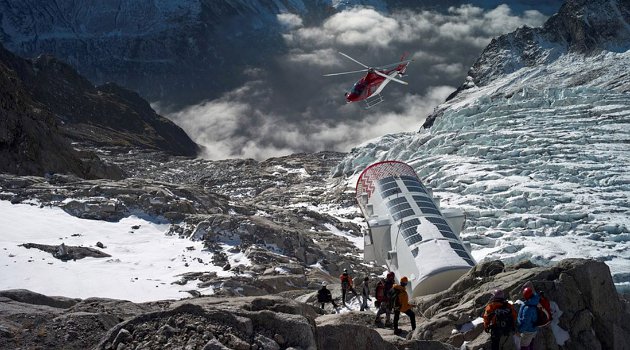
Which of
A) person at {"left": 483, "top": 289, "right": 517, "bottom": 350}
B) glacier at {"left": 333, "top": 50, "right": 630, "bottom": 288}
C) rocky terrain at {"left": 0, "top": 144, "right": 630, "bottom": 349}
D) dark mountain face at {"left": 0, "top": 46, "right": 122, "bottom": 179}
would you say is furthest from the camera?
glacier at {"left": 333, "top": 50, "right": 630, "bottom": 288}

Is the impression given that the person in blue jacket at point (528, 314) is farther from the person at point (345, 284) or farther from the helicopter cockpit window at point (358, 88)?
the helicopter cockpit window at point (358, 88)

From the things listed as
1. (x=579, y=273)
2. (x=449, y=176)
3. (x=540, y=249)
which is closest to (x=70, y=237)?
(x=579, y=273)

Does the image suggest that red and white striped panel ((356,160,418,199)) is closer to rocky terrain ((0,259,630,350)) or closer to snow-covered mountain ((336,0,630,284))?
snow-covered mountain ((336,0,630,284))

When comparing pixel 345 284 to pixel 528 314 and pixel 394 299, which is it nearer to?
pixel 394 299

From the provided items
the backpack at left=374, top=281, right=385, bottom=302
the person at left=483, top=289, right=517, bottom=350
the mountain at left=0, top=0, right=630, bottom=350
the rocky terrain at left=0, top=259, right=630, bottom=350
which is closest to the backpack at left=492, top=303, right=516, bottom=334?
the person at left=483, top=289, right=517, bottom=350

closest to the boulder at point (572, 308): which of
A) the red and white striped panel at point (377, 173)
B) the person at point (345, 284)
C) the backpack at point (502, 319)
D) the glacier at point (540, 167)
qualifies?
the backpack at point (502, 319)
